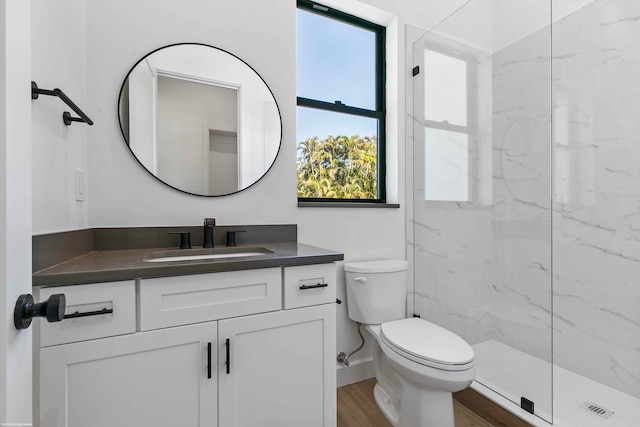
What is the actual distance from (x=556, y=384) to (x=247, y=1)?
9.05 feet

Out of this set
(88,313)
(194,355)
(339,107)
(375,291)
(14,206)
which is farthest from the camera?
(339,107)

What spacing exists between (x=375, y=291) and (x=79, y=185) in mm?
1486

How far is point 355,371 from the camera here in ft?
6.07

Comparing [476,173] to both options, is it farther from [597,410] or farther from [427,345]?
[597,410]

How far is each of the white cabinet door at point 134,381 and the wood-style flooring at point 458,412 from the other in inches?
33.2

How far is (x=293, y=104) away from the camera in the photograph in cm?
172

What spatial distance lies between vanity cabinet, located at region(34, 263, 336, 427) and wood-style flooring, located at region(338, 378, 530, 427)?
1.37 feet

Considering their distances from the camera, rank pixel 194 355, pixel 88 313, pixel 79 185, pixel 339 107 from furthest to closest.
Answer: pixel 339 107, pixel 79 185, pixel 194 355, pixel 88 313

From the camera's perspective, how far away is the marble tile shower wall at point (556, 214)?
1671 millimetres

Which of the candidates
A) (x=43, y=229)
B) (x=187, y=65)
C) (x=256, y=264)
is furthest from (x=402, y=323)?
(x=187, y=65)

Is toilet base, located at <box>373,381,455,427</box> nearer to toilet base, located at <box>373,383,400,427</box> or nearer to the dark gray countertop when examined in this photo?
toilet base, located at <box>373,383,400,427</box>

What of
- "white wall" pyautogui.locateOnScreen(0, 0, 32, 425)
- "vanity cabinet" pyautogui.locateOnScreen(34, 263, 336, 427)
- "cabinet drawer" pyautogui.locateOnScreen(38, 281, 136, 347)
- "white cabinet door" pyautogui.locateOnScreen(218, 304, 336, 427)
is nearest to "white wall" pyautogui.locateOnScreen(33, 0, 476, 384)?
"cabinet drawer" pyautogui.locateOnScreen(38, 281, 136, 347)

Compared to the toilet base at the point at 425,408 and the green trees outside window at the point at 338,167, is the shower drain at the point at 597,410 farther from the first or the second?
the green trees outside window at the point at 338,167

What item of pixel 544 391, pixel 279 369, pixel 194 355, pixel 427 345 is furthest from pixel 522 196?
pixel 194 355
